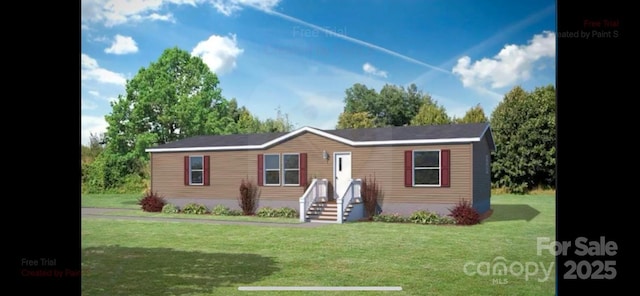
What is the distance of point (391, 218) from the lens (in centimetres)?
778

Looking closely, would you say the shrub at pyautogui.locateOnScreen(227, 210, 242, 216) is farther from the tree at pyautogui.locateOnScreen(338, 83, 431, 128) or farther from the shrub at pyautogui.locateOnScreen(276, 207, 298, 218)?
the tree at pyautogui.locateOnScreen(338, 83, 431, 128)

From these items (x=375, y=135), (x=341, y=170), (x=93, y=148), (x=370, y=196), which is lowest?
(x=370, y=196)

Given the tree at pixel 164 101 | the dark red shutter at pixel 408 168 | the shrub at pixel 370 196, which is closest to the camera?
the tree at pixel 164 101

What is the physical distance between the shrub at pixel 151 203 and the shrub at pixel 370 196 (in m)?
3.94

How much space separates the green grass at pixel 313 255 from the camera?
11.9 feet

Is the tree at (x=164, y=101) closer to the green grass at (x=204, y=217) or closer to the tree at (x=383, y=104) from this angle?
the green grass at (x=204, y=217)

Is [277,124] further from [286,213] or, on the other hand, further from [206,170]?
[206,170]

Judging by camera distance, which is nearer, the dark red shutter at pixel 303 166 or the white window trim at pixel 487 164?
the white window trim at pixel 487 164

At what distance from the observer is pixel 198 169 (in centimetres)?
952

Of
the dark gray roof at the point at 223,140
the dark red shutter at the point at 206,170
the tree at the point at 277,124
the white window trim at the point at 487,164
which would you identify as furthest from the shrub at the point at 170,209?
the white window trim at the point at 487,164

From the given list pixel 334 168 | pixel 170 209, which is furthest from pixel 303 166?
pixel 170 209

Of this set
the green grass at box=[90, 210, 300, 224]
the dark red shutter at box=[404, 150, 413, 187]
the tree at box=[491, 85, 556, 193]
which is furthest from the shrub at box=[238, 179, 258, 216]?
the tree at box=[491, 85, 556, 193]

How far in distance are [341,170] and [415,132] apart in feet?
5.10
